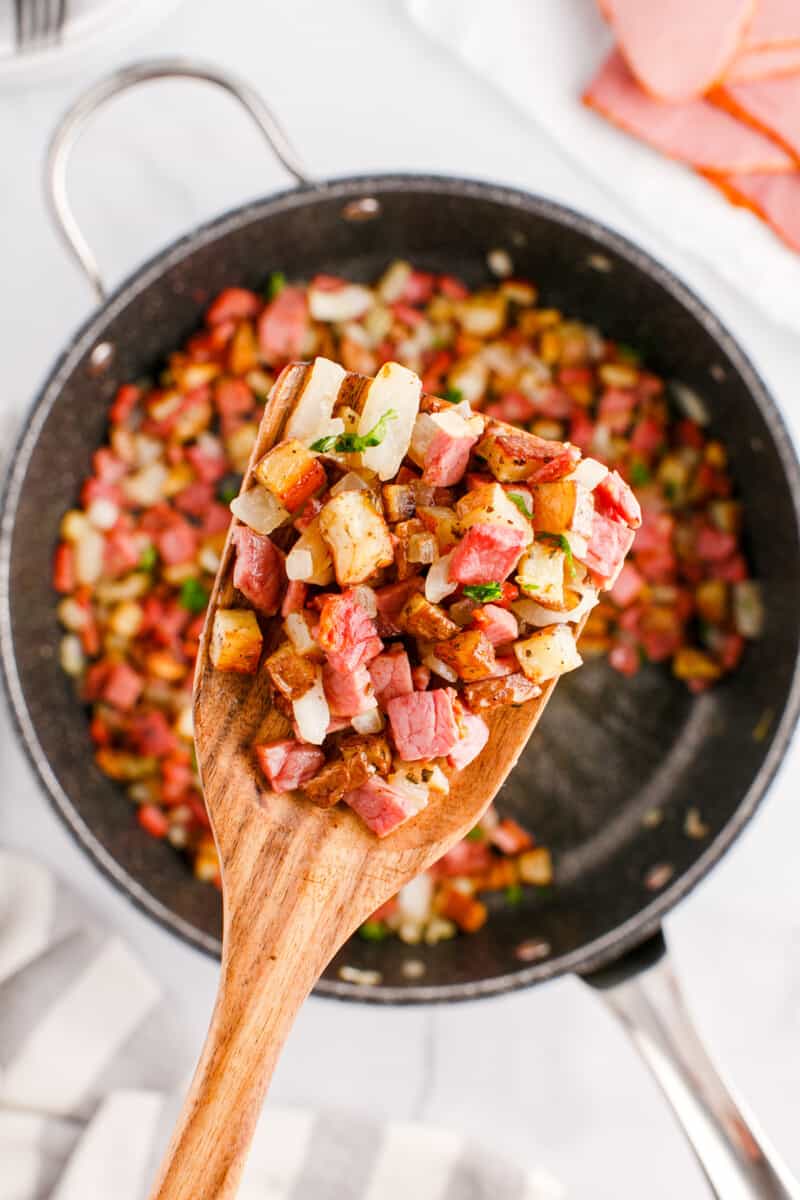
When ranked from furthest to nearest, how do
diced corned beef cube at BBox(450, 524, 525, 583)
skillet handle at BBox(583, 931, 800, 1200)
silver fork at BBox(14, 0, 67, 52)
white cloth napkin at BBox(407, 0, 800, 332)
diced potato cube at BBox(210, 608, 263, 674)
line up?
white cloth napkin at BBox(407, 0, 800, 332) → silver fork at BBox(14, 0, 67, 52) → skillet handle at BBox(583, 931, 800, 1200) → diced potato cube at BBox(210, 608, 263, 674) → diced corned beef cube at BBox(450, 524, 525, 583)

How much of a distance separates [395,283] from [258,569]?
881 millimetres

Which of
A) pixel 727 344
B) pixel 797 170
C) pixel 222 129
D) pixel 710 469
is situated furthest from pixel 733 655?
pixel 222 129

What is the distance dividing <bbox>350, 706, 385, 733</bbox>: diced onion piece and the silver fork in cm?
120

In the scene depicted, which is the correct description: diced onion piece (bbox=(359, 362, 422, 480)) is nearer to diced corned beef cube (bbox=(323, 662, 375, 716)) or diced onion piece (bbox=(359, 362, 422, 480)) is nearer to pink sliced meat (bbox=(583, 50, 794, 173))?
diced corned beef cube (bbox=(323, 662, 375, 716))

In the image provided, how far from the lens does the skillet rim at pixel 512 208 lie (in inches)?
64.0

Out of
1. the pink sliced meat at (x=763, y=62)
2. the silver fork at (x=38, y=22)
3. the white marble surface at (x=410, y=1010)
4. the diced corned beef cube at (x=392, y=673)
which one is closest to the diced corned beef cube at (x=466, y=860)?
the white marble surface at (x=410, y=1010)

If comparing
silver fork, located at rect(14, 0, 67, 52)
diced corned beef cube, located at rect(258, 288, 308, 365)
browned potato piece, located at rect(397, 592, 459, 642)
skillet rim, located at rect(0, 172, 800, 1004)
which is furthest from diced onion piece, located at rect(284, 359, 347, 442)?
silver fork, located at rect(14, 0, 67, 52)

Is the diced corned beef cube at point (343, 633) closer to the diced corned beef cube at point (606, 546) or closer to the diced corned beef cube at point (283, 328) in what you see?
the diced corned beef cube at point (606, 546)

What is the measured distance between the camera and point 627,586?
1.84 meters

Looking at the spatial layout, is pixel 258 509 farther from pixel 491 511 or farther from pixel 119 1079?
pixel 119 1079

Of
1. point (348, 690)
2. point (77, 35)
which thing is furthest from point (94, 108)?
point (348, 690)

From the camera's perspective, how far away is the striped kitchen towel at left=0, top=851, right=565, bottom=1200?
1.76 m

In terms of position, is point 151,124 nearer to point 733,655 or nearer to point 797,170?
point 797,170

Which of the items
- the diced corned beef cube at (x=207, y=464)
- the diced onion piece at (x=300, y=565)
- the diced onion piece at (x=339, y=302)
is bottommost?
the diced onion piece at (x=300, y=565)
